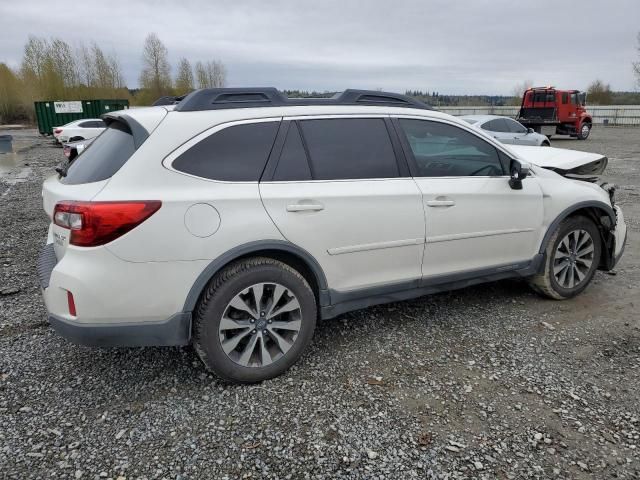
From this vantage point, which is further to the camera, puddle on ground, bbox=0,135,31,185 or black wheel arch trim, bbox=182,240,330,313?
puddle on ground, bbox=0,135,31,185

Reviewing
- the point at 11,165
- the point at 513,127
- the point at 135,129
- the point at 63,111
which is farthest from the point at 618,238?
the point at 63,111

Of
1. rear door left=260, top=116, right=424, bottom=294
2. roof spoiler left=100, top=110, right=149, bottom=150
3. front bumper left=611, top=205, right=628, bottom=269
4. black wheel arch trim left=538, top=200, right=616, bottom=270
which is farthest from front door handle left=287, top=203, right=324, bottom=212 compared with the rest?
front bumper left=611, top=205, right=628, bottom=269

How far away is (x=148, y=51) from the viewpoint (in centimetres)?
5659

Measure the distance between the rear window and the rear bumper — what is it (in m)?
0.82

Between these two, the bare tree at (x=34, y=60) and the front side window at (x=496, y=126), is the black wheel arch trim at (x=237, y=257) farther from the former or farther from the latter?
the bare tree at (x=34, y=60)

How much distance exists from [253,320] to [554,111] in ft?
80.1

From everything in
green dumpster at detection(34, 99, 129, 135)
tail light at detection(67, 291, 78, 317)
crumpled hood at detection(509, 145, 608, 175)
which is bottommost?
tail light at detection(67, 291, 78, 317)

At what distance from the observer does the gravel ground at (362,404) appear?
2357mm

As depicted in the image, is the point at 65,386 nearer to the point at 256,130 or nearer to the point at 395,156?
the point at 256,130

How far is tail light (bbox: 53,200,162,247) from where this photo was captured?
2488 millimetres

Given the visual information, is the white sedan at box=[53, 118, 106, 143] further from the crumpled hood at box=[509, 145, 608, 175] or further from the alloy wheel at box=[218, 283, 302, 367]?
the alloy wheel at box=[218, 283, 302, 367]

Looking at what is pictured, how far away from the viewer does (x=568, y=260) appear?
4266mm

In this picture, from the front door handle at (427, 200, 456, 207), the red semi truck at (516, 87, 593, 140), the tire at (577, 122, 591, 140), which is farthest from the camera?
the tire at (577, 122, 591, 140)

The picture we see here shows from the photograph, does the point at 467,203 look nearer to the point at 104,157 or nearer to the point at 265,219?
the point at 265,219
